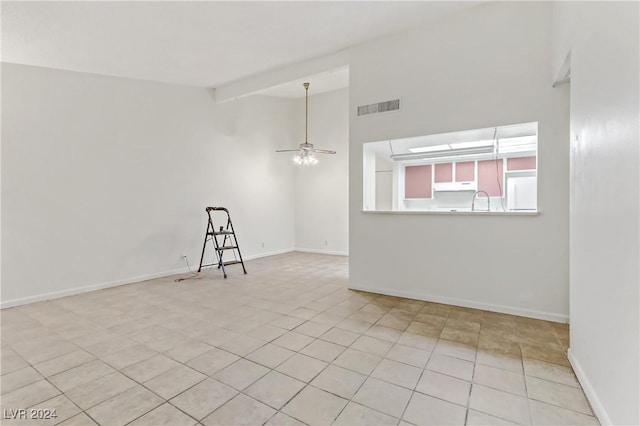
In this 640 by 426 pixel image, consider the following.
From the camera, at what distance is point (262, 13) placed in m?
3.22

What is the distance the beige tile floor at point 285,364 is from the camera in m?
1.79

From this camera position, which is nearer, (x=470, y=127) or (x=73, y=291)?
(x=470, y=127)

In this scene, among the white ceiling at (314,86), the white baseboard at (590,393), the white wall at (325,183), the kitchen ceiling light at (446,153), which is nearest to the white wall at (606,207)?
the white baseboard at (590,393)

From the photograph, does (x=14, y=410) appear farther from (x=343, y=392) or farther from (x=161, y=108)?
(x=161, y=108)

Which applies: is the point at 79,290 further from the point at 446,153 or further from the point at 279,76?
the point at 446,153

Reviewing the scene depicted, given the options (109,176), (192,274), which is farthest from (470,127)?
(109,176)

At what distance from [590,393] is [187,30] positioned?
186 inches

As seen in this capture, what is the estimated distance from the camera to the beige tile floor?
179cm

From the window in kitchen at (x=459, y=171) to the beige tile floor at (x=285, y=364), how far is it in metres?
1.70

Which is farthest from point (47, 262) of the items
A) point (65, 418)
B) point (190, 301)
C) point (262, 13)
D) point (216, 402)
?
point (262, 13)

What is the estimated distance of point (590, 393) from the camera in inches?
71.8

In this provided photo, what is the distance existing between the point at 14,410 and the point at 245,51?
4.15 metres

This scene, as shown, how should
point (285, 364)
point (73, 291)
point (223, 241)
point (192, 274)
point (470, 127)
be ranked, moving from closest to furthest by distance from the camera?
point (285, 364) → point (470, 127) → point (73, 291) → point (192, 274) → point (223, 241)

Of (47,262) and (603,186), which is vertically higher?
(603,186)
